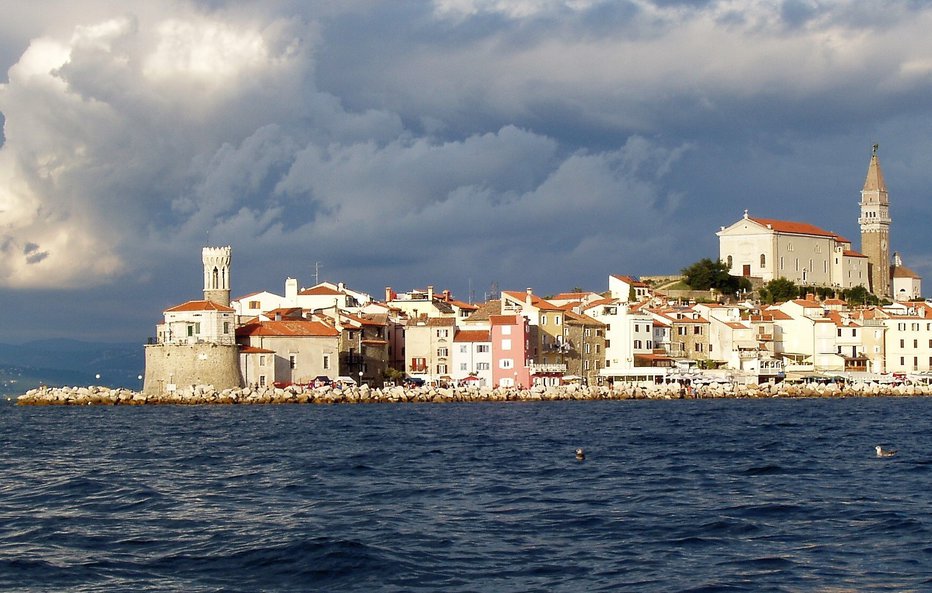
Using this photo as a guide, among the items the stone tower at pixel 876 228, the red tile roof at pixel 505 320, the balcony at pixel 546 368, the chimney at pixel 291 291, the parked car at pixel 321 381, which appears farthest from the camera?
the stone tower at pixel 876 228

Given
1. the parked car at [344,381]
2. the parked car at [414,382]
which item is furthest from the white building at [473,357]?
the parked car at [344,381]

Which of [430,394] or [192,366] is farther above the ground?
[192,366]

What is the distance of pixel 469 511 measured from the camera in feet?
77.9

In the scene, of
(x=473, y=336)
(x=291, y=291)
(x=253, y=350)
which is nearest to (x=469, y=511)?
(x=253, y=350)

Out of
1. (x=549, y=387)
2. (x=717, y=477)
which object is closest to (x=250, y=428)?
(x=717, y=477)

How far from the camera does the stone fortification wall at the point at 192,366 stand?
7094cm

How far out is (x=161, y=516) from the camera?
23.4 metres

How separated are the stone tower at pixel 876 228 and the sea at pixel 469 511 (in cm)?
8208

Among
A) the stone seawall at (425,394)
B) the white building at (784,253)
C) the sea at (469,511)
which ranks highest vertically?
the white building at (784,253)

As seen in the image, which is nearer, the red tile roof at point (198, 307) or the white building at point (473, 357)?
the red tile roof at point (198, 307)

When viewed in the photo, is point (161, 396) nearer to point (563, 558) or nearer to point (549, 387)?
point (549, 387)

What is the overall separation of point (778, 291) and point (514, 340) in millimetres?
35422

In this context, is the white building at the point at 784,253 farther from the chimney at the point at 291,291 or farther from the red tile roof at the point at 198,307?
the red tile roof at the point at 198,307

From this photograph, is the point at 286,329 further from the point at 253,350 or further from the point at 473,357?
the point at 473,357
